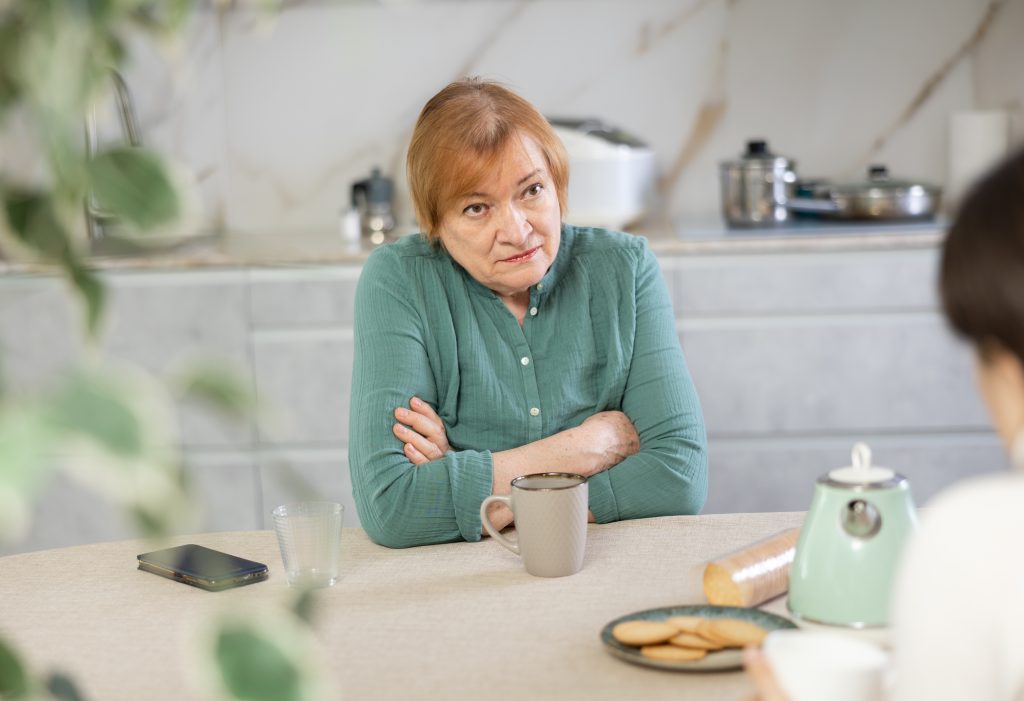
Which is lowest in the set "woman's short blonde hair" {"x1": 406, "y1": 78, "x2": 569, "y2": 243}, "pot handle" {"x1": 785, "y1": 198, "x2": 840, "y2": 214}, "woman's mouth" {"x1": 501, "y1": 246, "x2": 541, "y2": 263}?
"woman's mouth" {"x1": 501, "y1": 246, "x2": 541, "y2": 263}

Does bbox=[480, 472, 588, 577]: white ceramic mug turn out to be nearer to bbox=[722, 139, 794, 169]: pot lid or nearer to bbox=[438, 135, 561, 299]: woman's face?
bbox=[438, 135, 561, 299]: woman's face

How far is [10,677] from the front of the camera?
348 mm

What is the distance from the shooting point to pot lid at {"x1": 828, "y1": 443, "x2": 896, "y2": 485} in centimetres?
103

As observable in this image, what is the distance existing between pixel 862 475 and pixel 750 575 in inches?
6.0

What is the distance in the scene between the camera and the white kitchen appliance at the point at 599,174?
3.13 meters

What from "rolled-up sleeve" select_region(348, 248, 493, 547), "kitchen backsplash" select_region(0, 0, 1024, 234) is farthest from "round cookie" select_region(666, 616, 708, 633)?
"kitchen backsplash" select_region(0, 0, 1024, 234)

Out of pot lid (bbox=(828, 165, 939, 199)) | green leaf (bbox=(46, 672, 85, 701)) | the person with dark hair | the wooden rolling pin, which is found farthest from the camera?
pot lid (bbox=(828, 165, 939, 199))

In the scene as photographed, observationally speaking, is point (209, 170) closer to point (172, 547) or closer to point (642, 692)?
point (172, 547)

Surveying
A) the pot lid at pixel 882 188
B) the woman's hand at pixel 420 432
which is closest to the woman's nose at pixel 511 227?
the woman's hand at pixel 420 432

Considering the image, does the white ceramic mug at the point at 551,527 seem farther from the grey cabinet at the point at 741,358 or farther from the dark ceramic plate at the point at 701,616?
the grey cabinet at the point at 741,358

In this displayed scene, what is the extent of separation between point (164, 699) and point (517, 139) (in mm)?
1013

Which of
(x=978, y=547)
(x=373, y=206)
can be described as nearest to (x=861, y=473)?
(x=978, y=547)

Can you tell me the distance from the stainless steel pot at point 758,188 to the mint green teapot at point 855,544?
2.18m

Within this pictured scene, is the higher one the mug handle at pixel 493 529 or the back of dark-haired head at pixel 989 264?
the back of dark-haired head at pixel 989 264
